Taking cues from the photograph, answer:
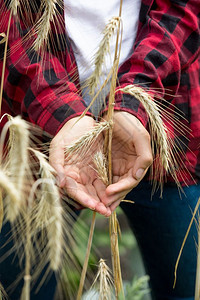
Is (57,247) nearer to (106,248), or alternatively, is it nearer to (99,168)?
(99,168)

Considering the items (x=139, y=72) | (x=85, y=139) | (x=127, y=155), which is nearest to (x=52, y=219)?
(x=85, y=139)

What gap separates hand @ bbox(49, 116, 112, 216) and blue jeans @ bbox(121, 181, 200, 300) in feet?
0.84

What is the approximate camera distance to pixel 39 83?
2.83ft

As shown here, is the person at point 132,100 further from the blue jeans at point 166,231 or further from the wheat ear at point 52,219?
the wheat ear at point 52,219

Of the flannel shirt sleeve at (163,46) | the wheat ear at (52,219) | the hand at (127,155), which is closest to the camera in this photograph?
the wheat ear at (52,219)

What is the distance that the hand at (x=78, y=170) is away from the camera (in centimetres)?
72

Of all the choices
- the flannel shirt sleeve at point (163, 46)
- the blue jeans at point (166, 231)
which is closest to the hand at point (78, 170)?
the flannel shirt sleeve at point (163, 46)

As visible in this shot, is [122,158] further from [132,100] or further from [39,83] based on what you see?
[39,83]

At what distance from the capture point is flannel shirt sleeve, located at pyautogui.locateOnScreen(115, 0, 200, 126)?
2.89 ft

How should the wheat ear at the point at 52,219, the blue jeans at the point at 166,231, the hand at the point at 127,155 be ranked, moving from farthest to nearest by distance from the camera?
the blue jeans at the point at 166,231 < the hand at the point at 127,155 < the wheat ear at the point at 52,219

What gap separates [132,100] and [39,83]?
19cm

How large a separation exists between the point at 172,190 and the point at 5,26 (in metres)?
0.52

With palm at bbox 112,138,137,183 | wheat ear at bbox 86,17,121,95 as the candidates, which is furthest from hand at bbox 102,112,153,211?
wheat ear at bbox 86,17,121,95

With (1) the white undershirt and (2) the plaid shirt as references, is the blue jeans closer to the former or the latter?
(2) the plaid shirt
